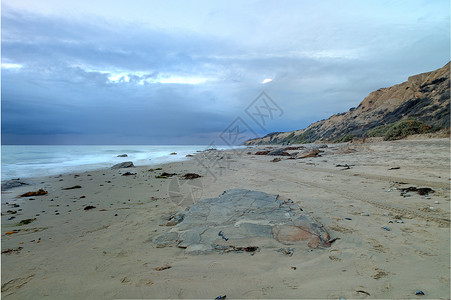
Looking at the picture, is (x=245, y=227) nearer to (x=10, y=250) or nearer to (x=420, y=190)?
(x=10, y=250)

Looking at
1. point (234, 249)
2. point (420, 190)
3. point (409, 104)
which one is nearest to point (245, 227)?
point (234, 249)

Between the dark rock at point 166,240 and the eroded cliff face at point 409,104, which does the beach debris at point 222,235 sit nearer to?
the dark rock at point 166,240

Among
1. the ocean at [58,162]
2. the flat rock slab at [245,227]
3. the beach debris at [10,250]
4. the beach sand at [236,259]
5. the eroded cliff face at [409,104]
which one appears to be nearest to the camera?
the beach sand at [236,259]

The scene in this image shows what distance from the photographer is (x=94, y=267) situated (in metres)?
2.57

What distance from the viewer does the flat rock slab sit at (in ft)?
9.54

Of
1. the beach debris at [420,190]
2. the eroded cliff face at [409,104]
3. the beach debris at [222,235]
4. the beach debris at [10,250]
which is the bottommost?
the beach debris at [10,250]

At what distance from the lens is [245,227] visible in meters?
3.26

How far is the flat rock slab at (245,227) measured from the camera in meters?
2.91

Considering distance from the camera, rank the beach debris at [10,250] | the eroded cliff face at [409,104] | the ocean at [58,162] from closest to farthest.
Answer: the beach debris at [10,250] → the ocean at [58,162] → the eroded cliff face at [409,104]

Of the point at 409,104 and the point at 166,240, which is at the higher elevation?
the point at 409,104

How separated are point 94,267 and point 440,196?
690cm

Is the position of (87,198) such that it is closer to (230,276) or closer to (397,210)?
(230,276)

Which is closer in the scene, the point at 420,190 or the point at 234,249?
the point at 234,249

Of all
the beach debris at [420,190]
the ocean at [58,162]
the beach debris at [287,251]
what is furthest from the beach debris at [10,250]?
the ocean at [58,162]
